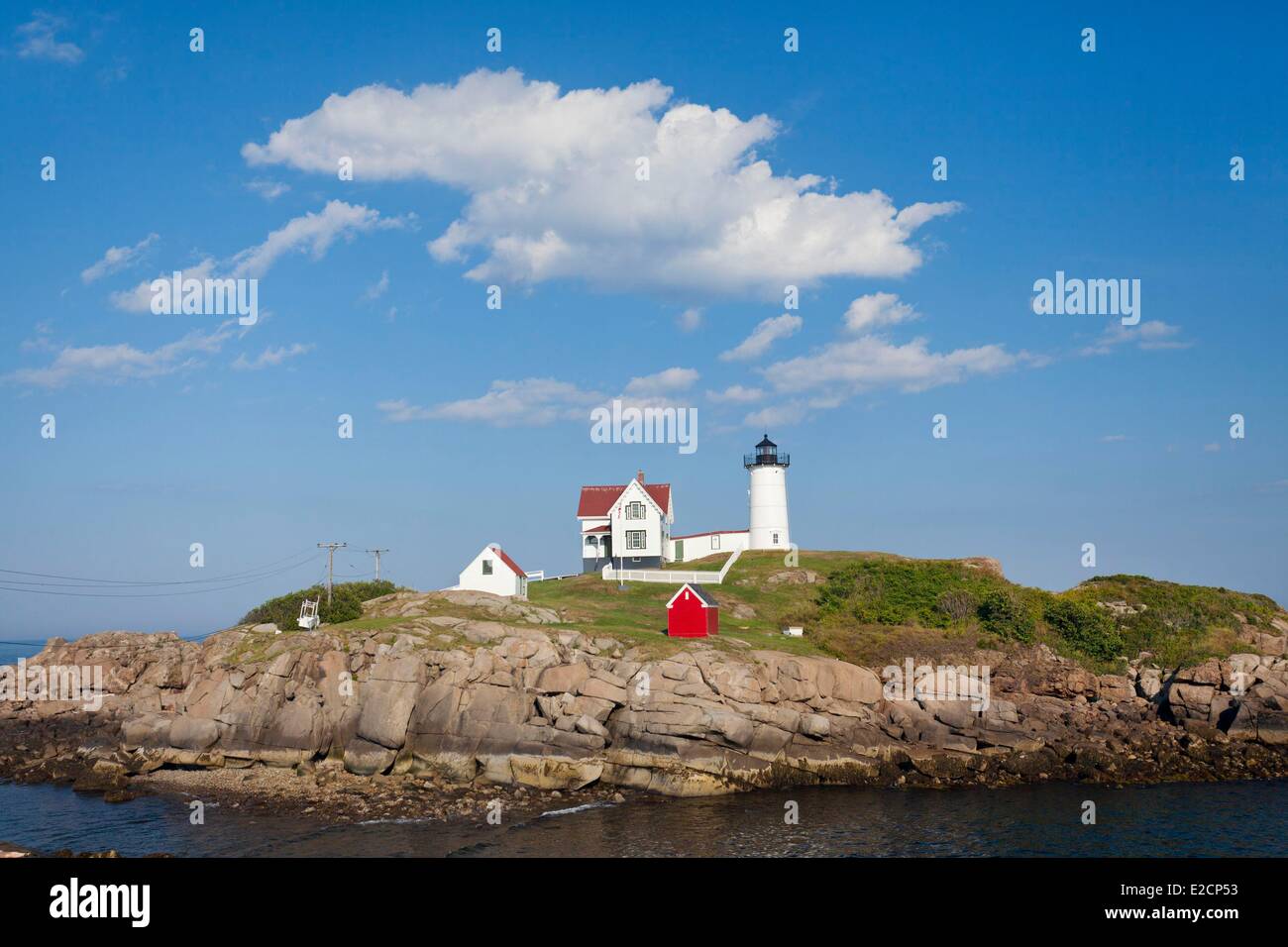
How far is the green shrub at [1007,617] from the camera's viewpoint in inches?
1909

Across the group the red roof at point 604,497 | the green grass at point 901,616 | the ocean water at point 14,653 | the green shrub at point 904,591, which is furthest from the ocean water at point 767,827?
the ocean water at point 14,653

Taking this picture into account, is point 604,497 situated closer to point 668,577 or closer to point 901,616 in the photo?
point 668,577

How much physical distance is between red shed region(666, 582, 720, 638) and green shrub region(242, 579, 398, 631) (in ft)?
59.8

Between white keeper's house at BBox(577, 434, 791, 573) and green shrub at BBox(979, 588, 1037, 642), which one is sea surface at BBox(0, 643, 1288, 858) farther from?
white keeper's house at BBox(577, 434, 791, 573)

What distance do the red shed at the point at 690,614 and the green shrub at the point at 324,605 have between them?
18223 mm

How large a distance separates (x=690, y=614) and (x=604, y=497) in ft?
98.1

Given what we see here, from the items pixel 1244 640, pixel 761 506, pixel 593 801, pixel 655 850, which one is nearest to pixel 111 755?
Result: pixel 593 801

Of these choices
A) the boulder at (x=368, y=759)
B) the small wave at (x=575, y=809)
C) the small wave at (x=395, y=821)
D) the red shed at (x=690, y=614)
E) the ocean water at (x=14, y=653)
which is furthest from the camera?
the ocean water at (x=14, y=653)

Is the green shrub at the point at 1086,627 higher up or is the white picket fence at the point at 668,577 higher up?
the white picket fence at the point at 668,577

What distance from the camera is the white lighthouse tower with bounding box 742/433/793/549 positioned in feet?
231

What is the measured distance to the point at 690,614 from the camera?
43.6 m

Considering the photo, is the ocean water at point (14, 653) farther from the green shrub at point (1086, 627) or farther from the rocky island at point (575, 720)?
the green shrub at point (1086, 627)
